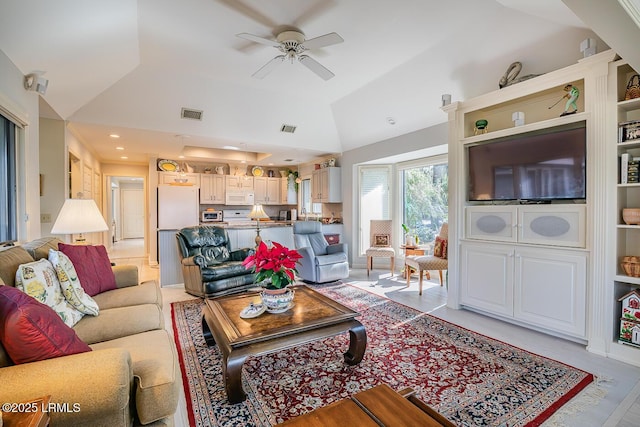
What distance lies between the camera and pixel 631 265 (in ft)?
8.02

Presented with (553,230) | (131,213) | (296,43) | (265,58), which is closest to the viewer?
(553,230)

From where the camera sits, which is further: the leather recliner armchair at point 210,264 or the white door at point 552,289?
the leather recliner armchair at point 210,264

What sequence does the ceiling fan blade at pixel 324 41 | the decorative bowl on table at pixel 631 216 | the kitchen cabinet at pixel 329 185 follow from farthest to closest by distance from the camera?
the kitchen cabinet at pixel 329 185 < the ceiling fan blade at pixel 324 41 < the decorative bowl on table at pixel 631 216

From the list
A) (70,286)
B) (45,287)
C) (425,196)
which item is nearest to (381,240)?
(425,196)

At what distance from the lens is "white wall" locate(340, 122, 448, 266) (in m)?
5.03

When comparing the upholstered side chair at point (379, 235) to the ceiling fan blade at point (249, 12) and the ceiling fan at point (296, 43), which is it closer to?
the ceiling fan at point (296, 43)

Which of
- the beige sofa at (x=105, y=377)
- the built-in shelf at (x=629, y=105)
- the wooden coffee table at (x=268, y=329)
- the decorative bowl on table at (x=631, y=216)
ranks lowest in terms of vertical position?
the wooden coffee table at (x=268, y=329)

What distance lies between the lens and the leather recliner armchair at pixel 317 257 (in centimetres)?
486

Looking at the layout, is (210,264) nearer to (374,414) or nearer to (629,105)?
(374,414)

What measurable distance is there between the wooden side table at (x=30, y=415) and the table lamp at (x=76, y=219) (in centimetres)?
250

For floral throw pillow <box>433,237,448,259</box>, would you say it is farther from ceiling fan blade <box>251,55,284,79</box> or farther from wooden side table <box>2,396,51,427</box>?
wooden side table <box>2,396,51,427</box>

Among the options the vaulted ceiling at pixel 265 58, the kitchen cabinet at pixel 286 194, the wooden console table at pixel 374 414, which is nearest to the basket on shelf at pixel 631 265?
the vaulted ceiling at pixel 265 58

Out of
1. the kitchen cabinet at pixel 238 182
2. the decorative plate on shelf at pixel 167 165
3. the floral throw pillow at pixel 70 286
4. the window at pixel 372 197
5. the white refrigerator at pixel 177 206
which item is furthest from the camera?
the kitchen cabinet at pixel 238 182

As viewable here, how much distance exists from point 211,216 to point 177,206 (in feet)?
3.62
